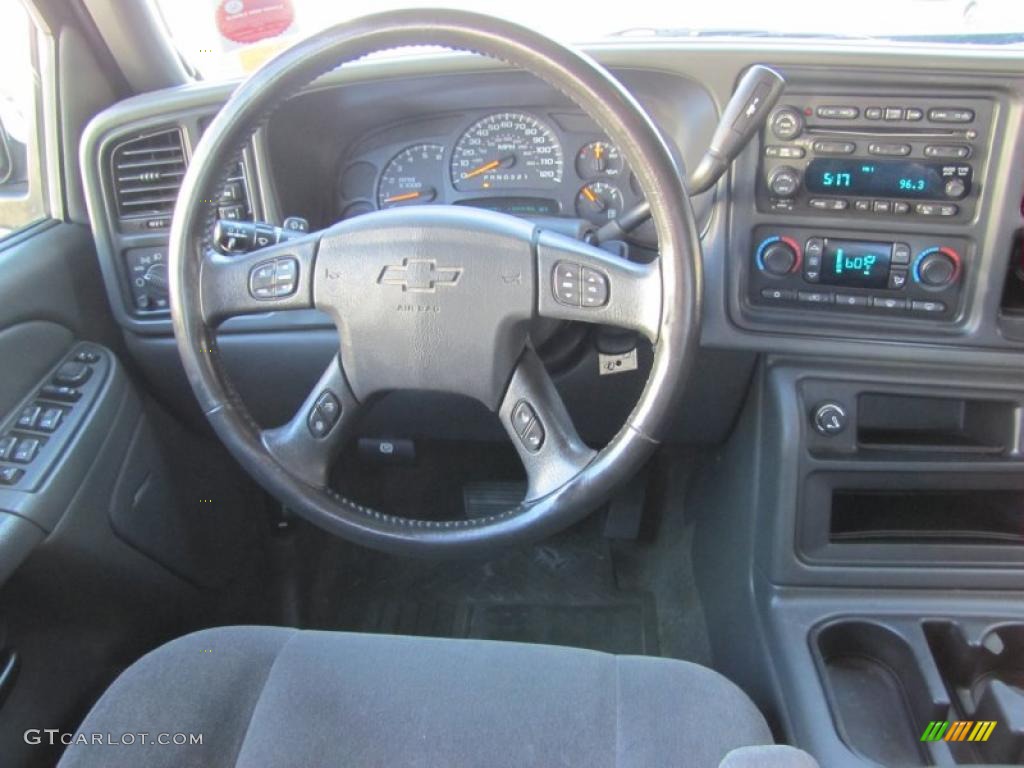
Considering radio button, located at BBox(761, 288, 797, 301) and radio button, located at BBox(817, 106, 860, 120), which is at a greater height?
radio button, located at BBox(817, 106, 860, 120)

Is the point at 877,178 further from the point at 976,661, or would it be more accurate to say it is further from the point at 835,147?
the point at 976,661

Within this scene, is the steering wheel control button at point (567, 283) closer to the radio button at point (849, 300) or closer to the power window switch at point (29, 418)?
the radio button at point (849, 300)

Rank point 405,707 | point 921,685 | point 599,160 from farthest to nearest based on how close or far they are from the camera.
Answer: point 599,160 < point 921,685 < point 405,707

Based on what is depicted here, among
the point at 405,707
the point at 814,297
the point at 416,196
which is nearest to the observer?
the point at 405,707

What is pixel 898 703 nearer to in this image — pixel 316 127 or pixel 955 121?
pixel 955 121

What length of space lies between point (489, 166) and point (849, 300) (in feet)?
2.15

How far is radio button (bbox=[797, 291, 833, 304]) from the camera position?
4.72 ft

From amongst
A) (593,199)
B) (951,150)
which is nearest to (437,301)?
(593,199)

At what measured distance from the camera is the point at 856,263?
1.42 meters

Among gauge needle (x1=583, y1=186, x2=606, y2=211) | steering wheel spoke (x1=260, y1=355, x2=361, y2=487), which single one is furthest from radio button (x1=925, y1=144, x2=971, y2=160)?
steering wheel spoke (x1=260, y1=355, x2=361, y2=487)

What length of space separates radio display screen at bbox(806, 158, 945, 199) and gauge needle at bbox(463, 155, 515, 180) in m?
0.52

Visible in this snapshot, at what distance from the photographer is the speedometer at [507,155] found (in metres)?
1.58

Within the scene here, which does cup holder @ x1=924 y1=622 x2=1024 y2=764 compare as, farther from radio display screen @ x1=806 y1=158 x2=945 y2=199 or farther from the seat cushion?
radio display screen @ x1=806 y1=158 x2=945 y2=199

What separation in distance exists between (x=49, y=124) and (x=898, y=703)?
5.79ft
